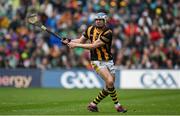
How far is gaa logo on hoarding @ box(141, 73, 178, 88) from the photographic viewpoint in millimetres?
28859

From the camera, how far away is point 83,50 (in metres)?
30.1

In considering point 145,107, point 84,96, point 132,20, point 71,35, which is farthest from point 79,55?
point 145,107

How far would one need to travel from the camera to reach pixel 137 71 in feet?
95.2

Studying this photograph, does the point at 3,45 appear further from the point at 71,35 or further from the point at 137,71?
the point at 137,71

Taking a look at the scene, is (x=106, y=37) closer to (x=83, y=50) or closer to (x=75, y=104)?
(x=75, y=104)

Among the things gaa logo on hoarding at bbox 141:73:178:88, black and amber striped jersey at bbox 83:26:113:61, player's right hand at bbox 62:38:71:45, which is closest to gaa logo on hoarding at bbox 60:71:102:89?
gaa logo on hoarding at bbox 141:73:178:88

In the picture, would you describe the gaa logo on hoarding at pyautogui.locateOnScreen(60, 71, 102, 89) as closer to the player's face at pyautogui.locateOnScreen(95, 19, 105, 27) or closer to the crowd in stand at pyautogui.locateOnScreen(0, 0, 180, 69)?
the crowd in stand at pyautogui.locateOnScreen(0, 0, 180, 69)

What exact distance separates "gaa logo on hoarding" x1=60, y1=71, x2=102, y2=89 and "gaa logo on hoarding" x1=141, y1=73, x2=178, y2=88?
2208 millimetres

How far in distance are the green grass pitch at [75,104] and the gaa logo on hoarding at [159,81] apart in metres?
4.02

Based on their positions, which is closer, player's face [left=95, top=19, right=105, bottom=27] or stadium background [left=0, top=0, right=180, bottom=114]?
player's face [left=95, top=19, right=105, bottom=27]

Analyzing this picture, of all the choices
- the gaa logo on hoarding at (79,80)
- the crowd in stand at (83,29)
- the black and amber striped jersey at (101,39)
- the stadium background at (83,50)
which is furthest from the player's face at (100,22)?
the gaa logo on hoarding at (79,80)

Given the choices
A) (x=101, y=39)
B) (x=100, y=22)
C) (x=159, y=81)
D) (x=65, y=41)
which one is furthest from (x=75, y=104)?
(x=159, y=81)

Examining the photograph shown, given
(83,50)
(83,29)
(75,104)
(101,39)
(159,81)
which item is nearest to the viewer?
(101,39)

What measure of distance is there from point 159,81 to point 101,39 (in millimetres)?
12865
